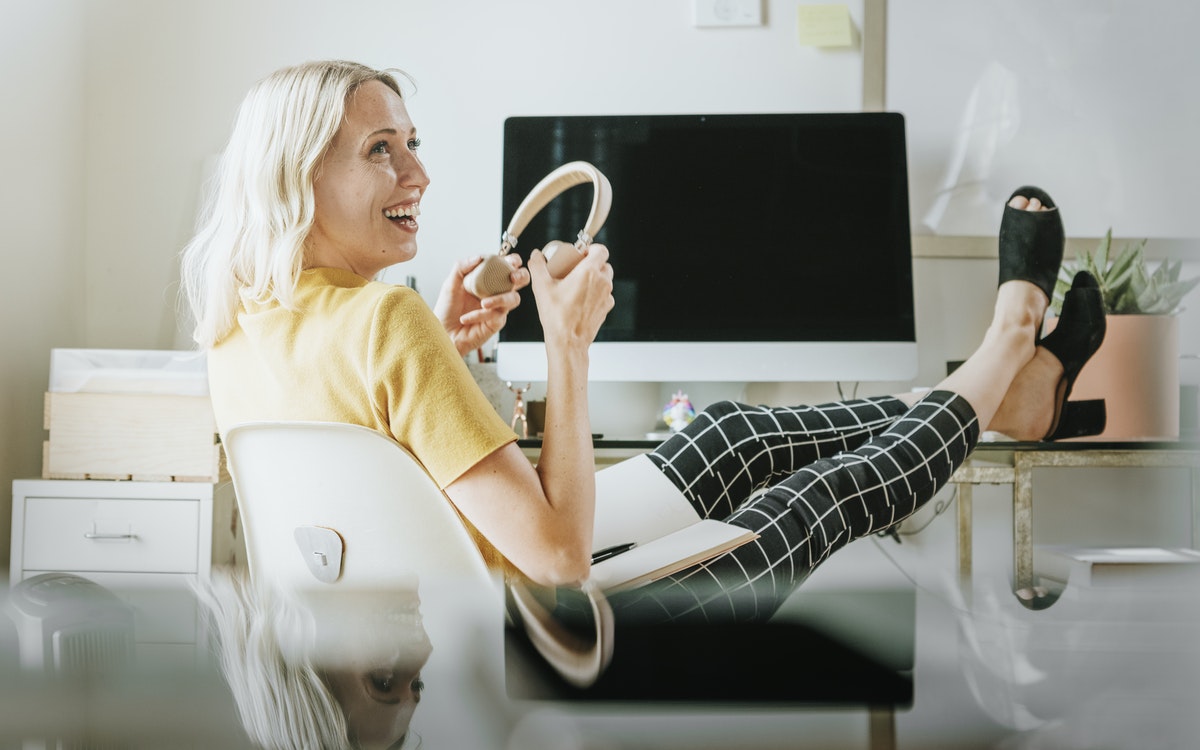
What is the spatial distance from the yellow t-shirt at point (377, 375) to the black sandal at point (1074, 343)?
97 cm

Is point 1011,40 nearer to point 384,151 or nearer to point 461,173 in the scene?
point 461,173

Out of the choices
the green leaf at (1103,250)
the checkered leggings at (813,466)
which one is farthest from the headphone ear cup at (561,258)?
the green leaf at (1103,250)

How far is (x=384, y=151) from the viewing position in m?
0.88

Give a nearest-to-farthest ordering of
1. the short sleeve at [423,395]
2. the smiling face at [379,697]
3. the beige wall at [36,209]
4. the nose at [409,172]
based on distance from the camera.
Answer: the smiling face at [379,697], the short sleeve at [423,395], the nose at [409,172], the beige wall at [36,209]

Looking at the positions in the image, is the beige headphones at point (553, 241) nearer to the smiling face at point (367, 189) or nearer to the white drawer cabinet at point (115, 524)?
the smiling face at point (367, 189)

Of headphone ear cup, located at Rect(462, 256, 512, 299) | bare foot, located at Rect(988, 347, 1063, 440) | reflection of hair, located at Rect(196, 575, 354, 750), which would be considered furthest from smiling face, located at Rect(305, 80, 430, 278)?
bare foot, located at Rect(988, 347, 1063, 440)

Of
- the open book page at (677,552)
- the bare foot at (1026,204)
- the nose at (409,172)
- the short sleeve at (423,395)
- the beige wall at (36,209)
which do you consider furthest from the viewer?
the beige wall at (36,209)

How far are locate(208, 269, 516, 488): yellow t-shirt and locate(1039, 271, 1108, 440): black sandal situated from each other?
0.97m

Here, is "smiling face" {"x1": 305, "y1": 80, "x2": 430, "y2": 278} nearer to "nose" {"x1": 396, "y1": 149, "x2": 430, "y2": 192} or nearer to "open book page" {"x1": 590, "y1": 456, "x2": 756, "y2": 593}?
"nose" {"x1": 396, "y1": 149, "x2": 430, "y2": 192}

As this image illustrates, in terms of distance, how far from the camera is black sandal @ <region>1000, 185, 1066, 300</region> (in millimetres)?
1441

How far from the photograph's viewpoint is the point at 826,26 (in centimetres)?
191

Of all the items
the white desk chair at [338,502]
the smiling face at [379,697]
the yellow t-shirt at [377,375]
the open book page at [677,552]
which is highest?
the yellow t-shirt at [377,375]

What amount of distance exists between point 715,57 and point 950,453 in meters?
1.20

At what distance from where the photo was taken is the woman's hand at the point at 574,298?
78cm
